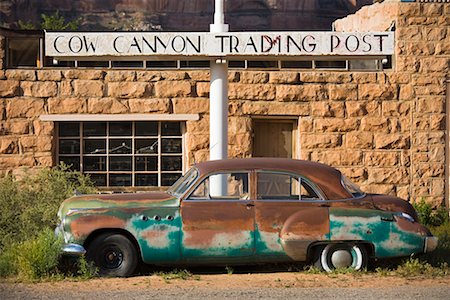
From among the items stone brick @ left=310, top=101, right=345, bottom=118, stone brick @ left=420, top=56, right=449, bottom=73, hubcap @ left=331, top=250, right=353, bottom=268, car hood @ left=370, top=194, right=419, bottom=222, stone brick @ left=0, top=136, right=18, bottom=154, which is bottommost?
hubcap @ left=331, top=250, right=353, bottom=268

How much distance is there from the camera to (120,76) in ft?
50.6

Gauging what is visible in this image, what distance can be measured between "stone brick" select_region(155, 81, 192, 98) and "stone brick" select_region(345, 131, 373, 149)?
295 cm

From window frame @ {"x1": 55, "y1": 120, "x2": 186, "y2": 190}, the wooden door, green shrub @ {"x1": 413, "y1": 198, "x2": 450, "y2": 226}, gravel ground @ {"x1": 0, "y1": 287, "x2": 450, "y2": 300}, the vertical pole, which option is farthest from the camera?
the wooden door

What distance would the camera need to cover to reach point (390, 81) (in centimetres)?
1554

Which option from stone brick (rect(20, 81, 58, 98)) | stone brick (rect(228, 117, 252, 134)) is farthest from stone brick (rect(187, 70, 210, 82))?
stone brick (rect(20, 81, 58, 98))

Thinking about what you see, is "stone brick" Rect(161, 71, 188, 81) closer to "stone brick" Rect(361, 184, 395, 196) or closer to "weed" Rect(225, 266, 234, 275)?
"stone brick" Rect(361, 184, 395, 196)

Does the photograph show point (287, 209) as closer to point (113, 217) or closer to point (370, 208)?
point (370, 208)

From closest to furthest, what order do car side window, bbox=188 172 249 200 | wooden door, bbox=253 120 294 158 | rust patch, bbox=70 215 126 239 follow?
rust patch, bbox=70 215 126 239
car side window, bbox=188 172 249 200
wooden door, bbox=253 120 294 158

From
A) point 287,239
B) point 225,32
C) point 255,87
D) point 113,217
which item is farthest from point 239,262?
point 255,87

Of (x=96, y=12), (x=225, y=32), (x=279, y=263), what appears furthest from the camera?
(x=96, y=12)

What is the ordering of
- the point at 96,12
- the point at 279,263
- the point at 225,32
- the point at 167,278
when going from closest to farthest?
the point at 167,278 → the point at 279,263 → the point at 225,32 → the point at 96,12

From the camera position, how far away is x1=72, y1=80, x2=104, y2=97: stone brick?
15375mm

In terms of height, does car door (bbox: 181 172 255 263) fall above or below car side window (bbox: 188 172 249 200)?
below

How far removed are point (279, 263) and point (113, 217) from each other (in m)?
2.19
